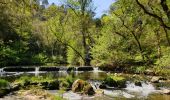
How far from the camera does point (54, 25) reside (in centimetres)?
4603

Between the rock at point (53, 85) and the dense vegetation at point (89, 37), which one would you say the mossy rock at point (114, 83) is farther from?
the dense vegetation at point (89, 37)

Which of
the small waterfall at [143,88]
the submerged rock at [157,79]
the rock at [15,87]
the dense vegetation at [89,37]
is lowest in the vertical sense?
the small waterfall at [143,88]

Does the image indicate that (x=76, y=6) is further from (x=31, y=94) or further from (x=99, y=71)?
(x=31, y=94)

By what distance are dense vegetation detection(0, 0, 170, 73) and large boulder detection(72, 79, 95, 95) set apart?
33.6 ft

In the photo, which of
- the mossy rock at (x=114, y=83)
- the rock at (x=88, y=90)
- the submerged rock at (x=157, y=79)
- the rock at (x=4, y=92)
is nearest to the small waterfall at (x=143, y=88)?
the mossy rock at (x=114, y=83)

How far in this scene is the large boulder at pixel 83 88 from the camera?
19.2m

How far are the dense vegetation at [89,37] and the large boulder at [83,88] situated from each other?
10.3 meters

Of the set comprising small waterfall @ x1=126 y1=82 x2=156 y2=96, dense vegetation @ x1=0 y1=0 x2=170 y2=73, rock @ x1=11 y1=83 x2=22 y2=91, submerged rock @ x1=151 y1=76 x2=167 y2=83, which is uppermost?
dense vegetation @ x1=0 y1=0 x2=170 y2=73

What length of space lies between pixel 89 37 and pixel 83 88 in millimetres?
26635

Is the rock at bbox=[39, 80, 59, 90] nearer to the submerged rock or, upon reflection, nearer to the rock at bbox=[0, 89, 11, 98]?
the rock at bbox=[0, 89, 11, 98]

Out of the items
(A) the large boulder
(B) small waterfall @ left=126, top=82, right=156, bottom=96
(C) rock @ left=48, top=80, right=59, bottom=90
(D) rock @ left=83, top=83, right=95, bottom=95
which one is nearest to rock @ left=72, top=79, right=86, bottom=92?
(A) the large boulder

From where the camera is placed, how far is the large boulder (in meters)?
19.2

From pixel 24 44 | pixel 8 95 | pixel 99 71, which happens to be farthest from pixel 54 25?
pixel 8 95

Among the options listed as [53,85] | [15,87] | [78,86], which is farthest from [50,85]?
[15,87]
